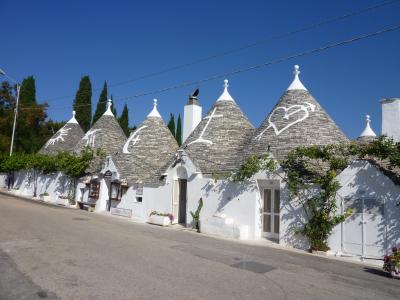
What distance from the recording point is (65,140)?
104 feet

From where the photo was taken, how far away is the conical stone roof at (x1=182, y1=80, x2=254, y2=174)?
16594 mm

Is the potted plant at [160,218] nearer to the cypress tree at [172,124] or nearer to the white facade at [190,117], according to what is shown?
the white facade at [190,117]

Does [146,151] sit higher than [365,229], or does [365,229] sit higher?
[146,151]

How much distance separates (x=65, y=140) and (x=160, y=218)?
722 inches

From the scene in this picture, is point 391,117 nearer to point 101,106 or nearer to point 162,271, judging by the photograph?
point 162,271

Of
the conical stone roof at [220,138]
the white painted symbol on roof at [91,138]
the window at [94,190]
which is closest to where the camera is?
the conical stone roof at [220,138]

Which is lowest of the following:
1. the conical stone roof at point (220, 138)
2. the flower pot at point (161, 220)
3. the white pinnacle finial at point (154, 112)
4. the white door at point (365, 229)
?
the flower pot at point (161, 220)

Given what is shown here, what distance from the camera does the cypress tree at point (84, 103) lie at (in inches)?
1911

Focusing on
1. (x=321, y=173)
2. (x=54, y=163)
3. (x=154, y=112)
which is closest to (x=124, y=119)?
(x=54, y=163)

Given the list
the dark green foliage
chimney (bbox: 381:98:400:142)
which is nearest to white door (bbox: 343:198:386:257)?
chimney (bbox: 381:98:400:142)

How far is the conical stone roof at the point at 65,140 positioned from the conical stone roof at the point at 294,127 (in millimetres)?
19673

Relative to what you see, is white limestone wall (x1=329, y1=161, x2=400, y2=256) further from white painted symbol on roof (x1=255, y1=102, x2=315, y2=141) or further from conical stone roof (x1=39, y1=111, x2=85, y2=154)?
conical stone roof (x1=39, y1=111, x2=85, y2=154)

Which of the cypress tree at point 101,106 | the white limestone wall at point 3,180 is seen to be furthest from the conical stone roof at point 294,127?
the cypress tree at point 101,106

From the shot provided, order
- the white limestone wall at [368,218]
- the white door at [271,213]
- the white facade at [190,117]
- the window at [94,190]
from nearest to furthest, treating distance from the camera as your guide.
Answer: the white limestone wall at [368,218] < the white door at [271,213] < the white facade at [190,117] < the window at [94,190]
